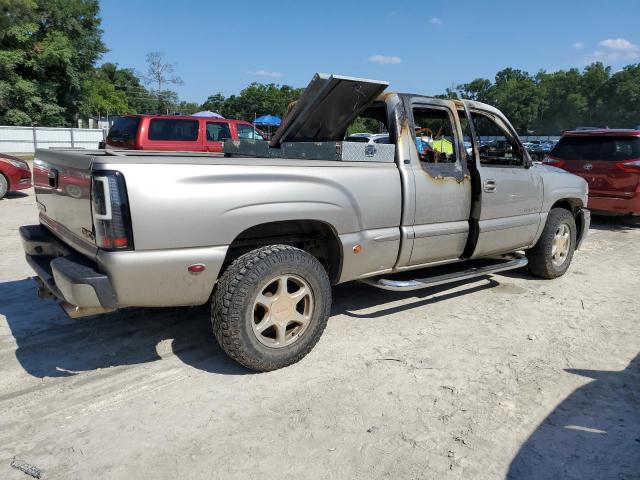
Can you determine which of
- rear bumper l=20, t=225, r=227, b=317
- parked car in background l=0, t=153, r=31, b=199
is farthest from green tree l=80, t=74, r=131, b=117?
rear bumper l=20, t=225, r=227, b=317

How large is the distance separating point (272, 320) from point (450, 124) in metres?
2.60

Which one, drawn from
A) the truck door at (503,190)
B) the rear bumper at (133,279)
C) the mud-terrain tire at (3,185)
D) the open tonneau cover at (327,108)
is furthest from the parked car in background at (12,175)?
the truck door at (503,190)

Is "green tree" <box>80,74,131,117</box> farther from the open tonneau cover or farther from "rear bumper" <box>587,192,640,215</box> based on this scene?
the open tonneau cover

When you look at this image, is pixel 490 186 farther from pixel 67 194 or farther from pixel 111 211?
pixel 67 194

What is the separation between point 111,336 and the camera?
13.0 ft

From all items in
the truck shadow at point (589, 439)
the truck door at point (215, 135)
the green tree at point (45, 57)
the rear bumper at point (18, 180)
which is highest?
the green tree at point (45, 57)

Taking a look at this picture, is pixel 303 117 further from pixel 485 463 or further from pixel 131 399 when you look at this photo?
pixel 485 463

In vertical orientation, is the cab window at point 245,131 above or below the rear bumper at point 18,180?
above

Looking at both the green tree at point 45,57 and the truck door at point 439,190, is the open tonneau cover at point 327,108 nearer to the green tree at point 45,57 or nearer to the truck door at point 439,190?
the truck door at point 439,190

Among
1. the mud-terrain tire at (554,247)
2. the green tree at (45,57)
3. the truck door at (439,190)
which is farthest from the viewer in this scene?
the green tree at (45,57)

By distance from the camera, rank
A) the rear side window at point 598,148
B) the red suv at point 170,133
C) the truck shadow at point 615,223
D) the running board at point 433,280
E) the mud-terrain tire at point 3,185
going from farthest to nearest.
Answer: the red suv at point 170,133
the mud-terrain tire at point 3,185
the truck shadow at point 615,223
the rear side window at point 598,148
the running board at point 433,280

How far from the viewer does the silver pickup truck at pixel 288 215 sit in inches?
115

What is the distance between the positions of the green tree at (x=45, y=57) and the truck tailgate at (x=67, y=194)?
34141 mm

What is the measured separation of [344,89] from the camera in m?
4.27
